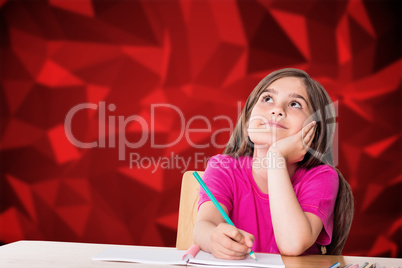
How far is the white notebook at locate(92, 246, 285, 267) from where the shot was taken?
31.7 inches

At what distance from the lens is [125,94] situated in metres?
2.97

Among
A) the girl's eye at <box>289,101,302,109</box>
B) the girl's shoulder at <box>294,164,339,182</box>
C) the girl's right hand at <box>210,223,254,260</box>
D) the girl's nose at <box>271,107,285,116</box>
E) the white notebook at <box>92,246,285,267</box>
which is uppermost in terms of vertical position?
the girl's eye at <box>289,101,302,109</box>

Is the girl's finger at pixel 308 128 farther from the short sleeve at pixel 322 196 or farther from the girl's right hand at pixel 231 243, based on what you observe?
the girl's right hand at pixel 231 243

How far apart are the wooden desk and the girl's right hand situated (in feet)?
0.32

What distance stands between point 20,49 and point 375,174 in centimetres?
272

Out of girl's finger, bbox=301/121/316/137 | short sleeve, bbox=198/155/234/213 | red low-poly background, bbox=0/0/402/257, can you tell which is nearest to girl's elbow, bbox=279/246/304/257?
short sleeve, bbox=198/155/234/213

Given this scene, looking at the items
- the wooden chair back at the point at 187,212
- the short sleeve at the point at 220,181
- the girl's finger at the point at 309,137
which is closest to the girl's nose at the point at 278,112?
the girl's finger at the point at 309,137

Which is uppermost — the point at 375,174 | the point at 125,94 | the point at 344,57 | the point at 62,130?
the point at 344,57

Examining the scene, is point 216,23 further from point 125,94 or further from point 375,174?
point 375,174

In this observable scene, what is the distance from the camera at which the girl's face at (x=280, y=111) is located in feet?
3.82

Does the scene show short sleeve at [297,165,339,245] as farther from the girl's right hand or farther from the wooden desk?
the girl's right hand

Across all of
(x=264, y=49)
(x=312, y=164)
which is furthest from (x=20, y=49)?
(x=312, y=164)

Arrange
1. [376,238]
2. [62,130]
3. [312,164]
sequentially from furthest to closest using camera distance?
[62,130] → [376,238] → [312,164]

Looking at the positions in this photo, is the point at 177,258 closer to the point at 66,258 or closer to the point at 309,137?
the point at 66,258
